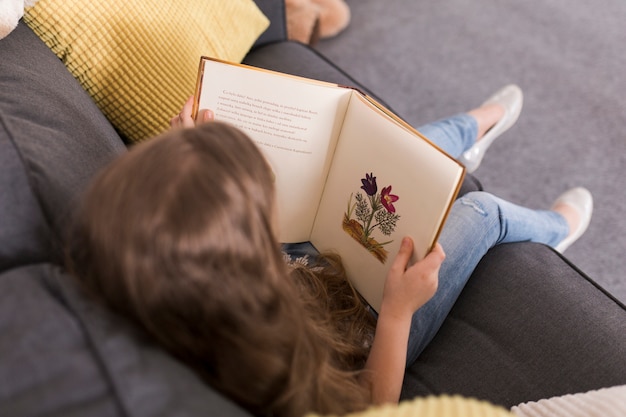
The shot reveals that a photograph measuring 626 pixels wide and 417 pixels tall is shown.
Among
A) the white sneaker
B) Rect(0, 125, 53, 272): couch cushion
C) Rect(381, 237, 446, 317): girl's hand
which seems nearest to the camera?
Rect(0, 125, 53, 272): couch cushion

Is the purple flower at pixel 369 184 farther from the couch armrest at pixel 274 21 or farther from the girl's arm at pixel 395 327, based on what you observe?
the couch armrest at pixel 274 21

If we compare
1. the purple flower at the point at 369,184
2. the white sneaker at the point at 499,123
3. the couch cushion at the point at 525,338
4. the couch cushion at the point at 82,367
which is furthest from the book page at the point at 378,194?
the white sneaker at the point at 499,123

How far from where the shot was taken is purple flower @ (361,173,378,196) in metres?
0.83

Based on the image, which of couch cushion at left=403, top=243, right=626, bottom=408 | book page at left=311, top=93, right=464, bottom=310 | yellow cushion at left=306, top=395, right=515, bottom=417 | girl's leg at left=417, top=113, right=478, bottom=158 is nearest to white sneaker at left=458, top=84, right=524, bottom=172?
girl's leg at left=417, top=113, right=478, bottom=158

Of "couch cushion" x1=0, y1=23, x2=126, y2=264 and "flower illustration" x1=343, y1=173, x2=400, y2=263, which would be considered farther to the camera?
"flower illustration" x1=343, y1=173, x2=400, y2=263

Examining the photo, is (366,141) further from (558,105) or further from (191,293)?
(558,105)

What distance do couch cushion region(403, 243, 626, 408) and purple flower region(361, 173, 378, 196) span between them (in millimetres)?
266

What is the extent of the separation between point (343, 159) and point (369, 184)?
0.21ft

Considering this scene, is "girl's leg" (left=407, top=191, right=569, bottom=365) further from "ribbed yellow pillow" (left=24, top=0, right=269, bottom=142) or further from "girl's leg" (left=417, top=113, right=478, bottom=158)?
"ribbed yellow pillow" (left=24, top=0, right=269, bottom=142)

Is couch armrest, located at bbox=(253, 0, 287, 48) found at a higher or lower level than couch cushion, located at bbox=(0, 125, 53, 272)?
higher

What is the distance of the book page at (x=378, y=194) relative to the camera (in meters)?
0.74

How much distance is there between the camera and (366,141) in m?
0.82

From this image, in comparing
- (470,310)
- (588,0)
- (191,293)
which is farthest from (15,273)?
(588,0)

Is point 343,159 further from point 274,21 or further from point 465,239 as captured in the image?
point 274,21
